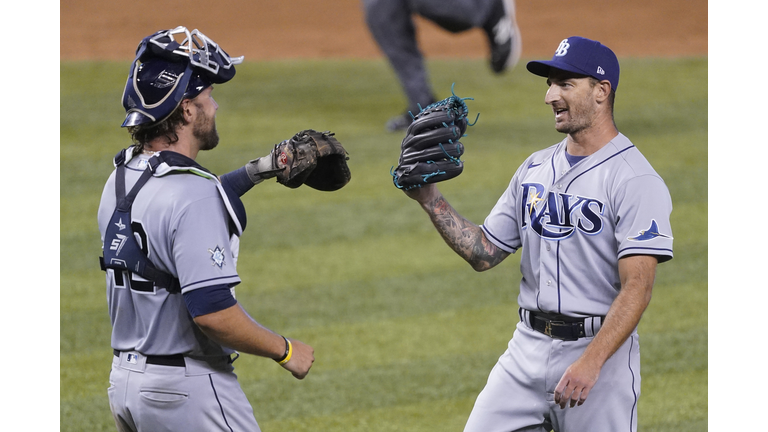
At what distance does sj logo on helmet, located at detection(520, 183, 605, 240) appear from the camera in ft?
10.2

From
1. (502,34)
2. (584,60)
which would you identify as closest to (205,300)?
(584,60)

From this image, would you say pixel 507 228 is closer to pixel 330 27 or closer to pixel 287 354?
pixel 287 354

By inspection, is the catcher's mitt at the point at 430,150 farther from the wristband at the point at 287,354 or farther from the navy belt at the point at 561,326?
the wristband at the point at 287,354

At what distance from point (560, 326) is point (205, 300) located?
4.35 feet

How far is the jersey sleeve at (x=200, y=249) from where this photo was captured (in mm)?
2600

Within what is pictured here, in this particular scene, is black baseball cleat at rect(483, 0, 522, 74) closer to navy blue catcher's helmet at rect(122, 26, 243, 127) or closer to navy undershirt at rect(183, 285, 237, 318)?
navy blue catcher's helmet at rect(122, 26, 243, 127)

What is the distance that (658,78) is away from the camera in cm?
1449

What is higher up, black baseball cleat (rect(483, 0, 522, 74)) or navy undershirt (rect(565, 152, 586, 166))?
black baseball cleat (rect(483, 0, 522, 74))

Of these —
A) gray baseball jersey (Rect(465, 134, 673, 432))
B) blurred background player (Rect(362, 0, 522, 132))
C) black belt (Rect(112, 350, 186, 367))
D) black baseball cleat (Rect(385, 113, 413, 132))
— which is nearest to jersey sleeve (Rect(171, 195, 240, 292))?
black belt (Rect(112, 350, 186, 367))

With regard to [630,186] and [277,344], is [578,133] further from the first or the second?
[277,344]

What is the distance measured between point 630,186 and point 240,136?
8.34 metres

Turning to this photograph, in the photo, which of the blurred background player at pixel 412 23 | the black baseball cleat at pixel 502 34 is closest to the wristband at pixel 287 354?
the blurred background player at pixel 412 23

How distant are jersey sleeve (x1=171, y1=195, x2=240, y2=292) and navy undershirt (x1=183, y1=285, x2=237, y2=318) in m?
0.02

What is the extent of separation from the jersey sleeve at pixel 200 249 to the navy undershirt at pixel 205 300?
0.02 meters
